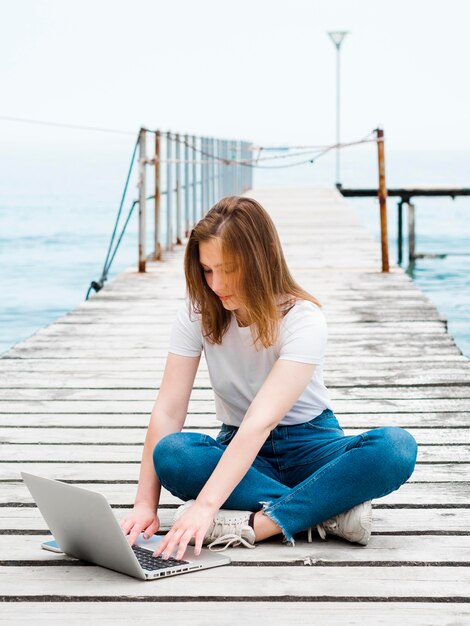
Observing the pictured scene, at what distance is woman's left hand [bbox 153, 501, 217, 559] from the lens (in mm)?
1972

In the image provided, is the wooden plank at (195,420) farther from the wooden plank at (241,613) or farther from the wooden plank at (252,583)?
the wooden plank at (241,613)

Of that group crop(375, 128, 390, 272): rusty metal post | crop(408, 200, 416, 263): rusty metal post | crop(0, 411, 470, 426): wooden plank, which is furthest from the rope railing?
crop(0, 411, 470, 426): wooden plank

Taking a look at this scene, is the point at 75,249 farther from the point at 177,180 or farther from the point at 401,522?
the point at 401,522

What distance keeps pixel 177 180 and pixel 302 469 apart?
20.6 feet

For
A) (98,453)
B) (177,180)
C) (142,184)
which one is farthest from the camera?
(177,180)

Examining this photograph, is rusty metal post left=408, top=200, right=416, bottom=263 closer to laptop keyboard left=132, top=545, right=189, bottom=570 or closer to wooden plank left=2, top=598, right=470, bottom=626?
laptop keyboard left=132, top=545, right=189, bottom=570

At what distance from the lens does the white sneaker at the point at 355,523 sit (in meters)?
2.10

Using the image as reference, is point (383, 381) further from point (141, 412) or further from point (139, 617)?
point (139, 617)

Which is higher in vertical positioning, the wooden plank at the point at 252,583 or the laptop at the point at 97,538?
A: the laptop at the point at 97,538

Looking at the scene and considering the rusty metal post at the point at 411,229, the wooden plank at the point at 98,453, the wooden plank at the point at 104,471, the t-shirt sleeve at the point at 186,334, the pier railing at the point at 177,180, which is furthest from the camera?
the rusty metal post at the point at 411,229

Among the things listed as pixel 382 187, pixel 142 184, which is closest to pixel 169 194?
pixel 142 184

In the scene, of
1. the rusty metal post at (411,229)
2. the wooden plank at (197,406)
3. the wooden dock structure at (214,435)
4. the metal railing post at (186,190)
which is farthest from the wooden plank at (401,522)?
the rusty metal post at (411,229)

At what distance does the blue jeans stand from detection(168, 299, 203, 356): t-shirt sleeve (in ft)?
0.60

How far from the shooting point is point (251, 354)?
87.4 inches
